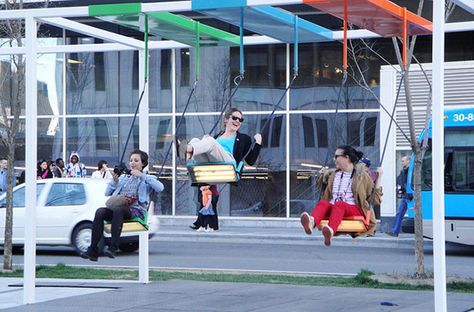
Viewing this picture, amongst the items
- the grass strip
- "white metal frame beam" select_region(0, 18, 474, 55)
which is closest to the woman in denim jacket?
"white metal frame beam" select_region(0, 18, 474, 55)

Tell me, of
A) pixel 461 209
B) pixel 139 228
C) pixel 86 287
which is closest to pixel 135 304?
pixel 139 228

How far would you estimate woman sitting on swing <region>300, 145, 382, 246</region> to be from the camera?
39.4ft

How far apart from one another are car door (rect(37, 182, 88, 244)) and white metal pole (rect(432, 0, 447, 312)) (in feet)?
37.5

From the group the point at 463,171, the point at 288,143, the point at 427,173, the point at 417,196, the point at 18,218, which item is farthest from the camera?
the point at 288,143

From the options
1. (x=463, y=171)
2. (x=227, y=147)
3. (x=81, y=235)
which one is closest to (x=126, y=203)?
(x=227, y=147)

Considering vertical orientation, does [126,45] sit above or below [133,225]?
above

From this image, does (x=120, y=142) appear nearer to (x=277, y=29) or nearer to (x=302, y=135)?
(x=302, y=135)

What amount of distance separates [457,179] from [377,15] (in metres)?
10.6

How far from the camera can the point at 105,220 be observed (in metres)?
13.1

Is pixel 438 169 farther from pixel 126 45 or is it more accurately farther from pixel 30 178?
pixel 126 45

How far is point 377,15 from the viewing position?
474 inches

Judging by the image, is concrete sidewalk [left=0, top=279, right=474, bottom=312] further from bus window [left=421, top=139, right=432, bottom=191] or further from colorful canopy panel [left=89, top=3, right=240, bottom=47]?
bus window [left=421, top=139, right=432, bottom=191]

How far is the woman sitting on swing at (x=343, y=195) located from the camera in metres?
12.0

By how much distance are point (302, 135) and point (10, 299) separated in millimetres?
17802
